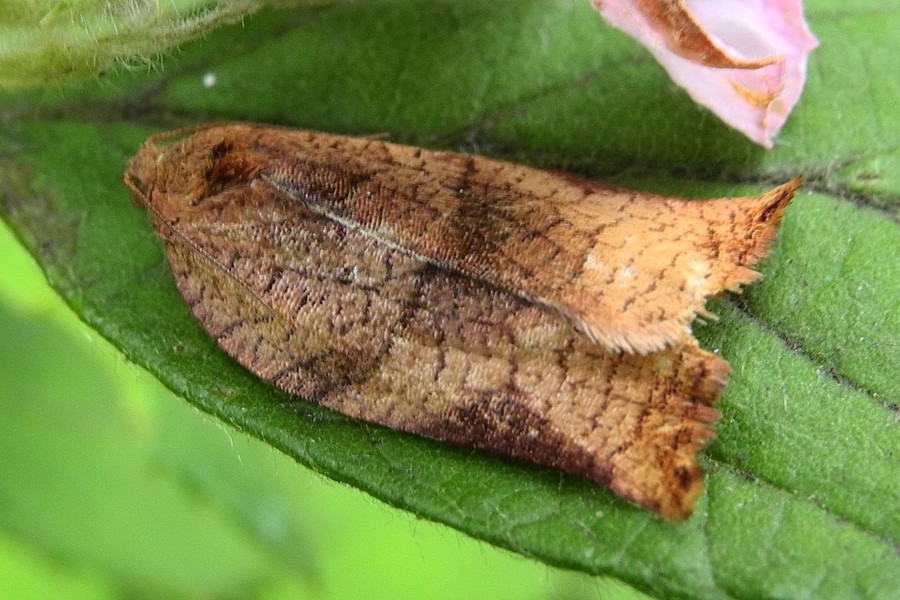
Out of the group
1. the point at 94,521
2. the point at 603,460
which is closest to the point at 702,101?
the point at 603,460

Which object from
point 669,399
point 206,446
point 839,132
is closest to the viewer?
point 669,399

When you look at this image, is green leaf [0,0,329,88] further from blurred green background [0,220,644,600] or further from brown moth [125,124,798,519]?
blurred green background [0,220,644,600]

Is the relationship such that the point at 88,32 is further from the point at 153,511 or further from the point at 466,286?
the point at 153,511

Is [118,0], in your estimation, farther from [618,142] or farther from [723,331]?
[723,331]

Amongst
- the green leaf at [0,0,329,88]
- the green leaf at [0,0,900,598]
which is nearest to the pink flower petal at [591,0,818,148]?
the green leaf at [0,0,900,598]

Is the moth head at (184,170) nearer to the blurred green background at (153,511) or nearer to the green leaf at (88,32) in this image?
the green leaf at (88,32)
